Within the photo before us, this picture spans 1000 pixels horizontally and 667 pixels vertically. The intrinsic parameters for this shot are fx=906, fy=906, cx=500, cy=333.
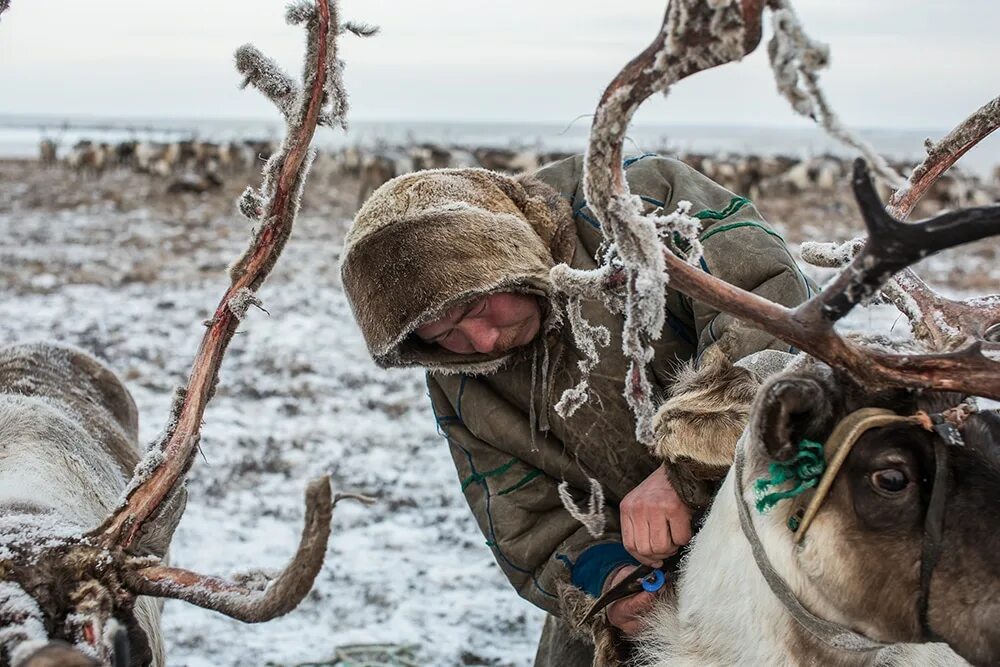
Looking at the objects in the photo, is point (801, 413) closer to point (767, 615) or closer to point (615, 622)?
point (767, 615)

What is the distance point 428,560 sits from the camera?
4688mm

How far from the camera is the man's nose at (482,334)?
2.43 meters

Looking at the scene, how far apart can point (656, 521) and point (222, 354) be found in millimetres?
1101

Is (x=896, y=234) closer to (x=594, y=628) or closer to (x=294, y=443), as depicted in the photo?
(x=594, y=628)

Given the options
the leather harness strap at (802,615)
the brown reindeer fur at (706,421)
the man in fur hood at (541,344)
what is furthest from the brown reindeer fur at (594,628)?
the leather harness strap at (802,615)

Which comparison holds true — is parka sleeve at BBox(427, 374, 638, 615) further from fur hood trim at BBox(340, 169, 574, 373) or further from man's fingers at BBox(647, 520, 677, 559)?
→ man's fingers at BBox(647, 520, 677, 559)

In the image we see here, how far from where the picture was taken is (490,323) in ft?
8.00

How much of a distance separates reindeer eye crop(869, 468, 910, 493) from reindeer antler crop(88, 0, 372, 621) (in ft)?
3.41

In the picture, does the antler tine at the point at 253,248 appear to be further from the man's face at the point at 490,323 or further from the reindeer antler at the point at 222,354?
the man's face at the point at 490,323

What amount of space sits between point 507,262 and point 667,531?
771mm

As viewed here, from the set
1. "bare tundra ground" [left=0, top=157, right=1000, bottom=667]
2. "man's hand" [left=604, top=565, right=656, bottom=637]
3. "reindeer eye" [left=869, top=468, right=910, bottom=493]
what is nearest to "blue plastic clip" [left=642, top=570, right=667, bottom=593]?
"man's hand" [left=604, top=565, right=656, bottom=637]

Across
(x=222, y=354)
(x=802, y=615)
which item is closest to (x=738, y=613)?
(x=802, y=615)

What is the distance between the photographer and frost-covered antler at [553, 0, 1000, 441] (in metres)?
1.32

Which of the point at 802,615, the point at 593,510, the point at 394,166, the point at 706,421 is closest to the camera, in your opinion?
the point at 802,615
